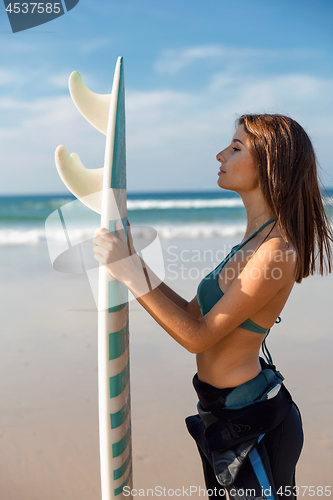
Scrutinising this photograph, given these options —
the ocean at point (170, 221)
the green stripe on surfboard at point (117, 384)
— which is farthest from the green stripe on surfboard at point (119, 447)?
the ocean at point (170, 221)

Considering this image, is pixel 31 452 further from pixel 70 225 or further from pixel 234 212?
pixel 234 212

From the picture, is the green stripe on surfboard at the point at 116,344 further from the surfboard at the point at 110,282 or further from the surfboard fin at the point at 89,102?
the surfboard fin at the point at 89,102

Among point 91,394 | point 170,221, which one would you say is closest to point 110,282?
point 91,394

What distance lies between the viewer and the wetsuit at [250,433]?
53.2 inches

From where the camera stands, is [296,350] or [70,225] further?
[296,350]

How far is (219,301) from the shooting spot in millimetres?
1291

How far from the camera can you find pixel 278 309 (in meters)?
1.40

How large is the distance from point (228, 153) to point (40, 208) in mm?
22770

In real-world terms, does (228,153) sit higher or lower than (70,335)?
higher

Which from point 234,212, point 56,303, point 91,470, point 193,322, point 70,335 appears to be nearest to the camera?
point 193,322

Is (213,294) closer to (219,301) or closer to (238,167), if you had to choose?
(219,301)

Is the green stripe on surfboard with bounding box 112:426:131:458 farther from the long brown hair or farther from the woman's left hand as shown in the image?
the long brown hair

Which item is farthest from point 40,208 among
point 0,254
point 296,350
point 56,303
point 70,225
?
point 70,225

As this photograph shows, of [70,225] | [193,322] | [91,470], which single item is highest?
[70,225]
